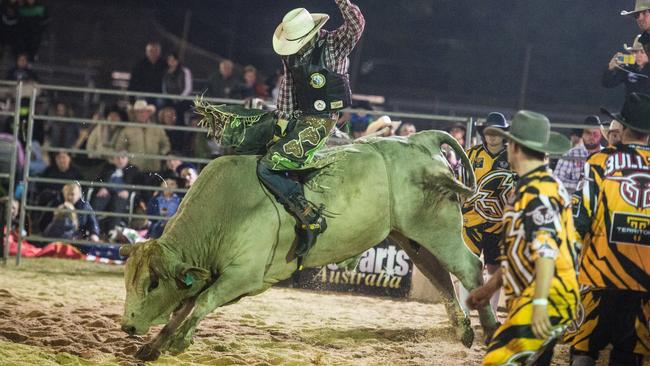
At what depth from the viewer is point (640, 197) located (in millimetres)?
4645

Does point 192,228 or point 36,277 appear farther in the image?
point 36,277

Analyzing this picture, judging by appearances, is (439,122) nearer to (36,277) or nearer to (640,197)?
(36,277)

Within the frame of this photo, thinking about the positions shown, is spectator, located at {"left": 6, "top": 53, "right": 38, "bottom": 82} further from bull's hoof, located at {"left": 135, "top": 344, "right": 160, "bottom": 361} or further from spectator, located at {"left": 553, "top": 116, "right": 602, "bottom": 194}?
bull's hoof, located at {"left": 135, "top": 344, "right": 160, "bottom": 361}

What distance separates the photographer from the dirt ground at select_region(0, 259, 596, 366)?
5.78m

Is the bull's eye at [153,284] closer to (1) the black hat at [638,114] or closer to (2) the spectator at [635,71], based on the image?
(1) the black hat at [638,114]

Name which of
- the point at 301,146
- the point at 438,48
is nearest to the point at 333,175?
the point at 301,146

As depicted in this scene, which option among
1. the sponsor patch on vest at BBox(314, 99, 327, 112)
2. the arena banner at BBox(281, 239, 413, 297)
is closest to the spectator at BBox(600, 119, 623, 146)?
the sponsor patch on vest at BBox(314, 99, 327, 112)

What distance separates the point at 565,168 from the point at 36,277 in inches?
245

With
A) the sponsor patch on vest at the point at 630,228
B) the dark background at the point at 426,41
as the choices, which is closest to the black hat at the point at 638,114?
the sponsor patch on vest at the point at 630,228

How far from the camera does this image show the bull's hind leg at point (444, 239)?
21.0 feet

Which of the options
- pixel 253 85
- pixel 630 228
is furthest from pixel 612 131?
pixel 253 85

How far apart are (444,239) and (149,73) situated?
759cm

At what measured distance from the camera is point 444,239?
6434mm

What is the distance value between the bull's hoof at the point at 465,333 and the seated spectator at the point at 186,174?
4.79 metres
